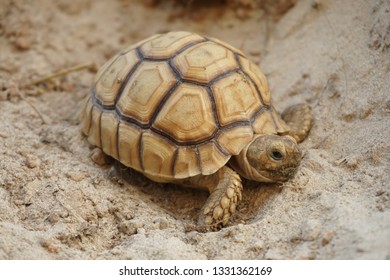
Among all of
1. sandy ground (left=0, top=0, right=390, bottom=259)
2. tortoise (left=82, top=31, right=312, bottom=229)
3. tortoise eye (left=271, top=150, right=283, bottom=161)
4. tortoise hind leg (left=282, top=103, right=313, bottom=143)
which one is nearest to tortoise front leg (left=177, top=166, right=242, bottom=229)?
tortoise (left=82, top=31, right=312, bottom=229)

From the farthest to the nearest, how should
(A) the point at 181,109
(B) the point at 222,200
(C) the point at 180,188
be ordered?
(C) the point at 180,188 < (A) the point at 181,109 < (B) the point at 222,200

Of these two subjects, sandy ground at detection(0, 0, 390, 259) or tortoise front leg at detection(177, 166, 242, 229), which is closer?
sandy ground at detection(0, 0, 390, 259)

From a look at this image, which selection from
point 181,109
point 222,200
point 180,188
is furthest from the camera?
point 180,188

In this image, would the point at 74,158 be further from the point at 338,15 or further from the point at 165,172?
the point at 338,15

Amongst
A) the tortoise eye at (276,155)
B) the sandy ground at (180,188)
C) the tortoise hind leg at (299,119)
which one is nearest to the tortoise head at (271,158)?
the tortoise eye at (276,155)

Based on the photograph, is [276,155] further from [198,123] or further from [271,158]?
[198,123]

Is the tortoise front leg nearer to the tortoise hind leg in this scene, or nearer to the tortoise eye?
the tortoise eye

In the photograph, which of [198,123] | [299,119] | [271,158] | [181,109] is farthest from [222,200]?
[299,119]
